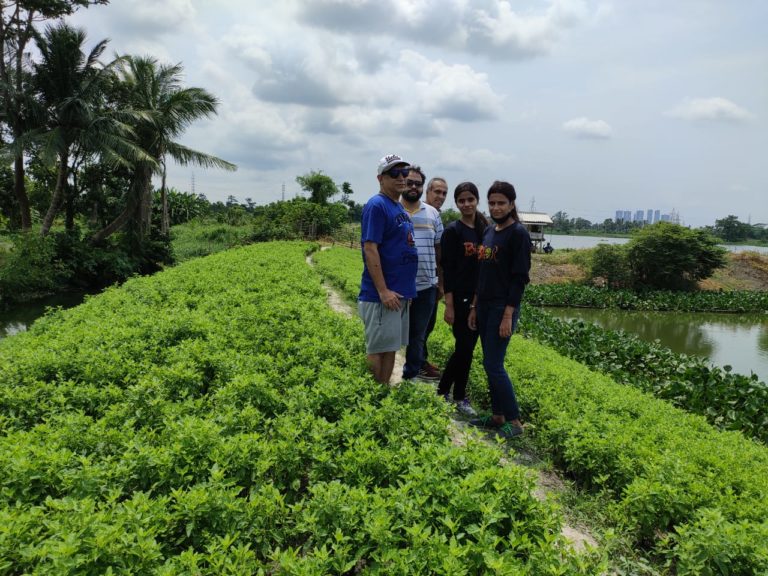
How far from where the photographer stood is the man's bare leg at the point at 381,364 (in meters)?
4.13

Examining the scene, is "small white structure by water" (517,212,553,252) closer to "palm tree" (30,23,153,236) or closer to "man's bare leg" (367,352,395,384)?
"palm tree" (30,23,153,236)

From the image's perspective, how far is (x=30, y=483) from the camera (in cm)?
248

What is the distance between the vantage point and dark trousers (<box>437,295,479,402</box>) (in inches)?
181

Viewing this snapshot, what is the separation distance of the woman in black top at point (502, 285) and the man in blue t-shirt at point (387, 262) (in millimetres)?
695

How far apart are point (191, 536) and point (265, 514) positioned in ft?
1.21

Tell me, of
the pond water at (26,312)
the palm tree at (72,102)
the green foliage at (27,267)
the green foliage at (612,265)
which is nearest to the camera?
the pond water at (26,312)

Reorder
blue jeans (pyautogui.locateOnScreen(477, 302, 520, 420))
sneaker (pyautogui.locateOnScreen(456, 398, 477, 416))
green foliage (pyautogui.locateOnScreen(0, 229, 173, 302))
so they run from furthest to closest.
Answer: green foliage (pyautogui.locateOnScreen(0, 229, 173, 302)) → sneaker (pyautogui.locateOnScreen(456, 398, 477, 416)) → blue jeans (pyautogui.locateOnScreen(477, 302, 520, 420))

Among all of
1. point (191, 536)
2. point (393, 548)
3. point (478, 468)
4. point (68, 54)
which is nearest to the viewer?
point (393, 548)

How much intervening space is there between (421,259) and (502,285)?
1026mm

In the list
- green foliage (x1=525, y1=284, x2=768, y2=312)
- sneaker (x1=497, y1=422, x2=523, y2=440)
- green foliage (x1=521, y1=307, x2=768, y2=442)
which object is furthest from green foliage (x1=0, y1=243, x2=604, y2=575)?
green foliage (x1=525, y1=284, x2=768, y2=312)

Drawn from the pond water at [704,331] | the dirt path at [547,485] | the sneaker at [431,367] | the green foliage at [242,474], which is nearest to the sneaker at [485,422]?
the dirt path at [547,485]

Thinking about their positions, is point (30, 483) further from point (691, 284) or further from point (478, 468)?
point (691, 284)

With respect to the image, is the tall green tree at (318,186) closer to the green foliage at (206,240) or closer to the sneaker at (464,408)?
the green foliage at (206,240)

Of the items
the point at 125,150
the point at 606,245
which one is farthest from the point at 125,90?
the point at 606,245
